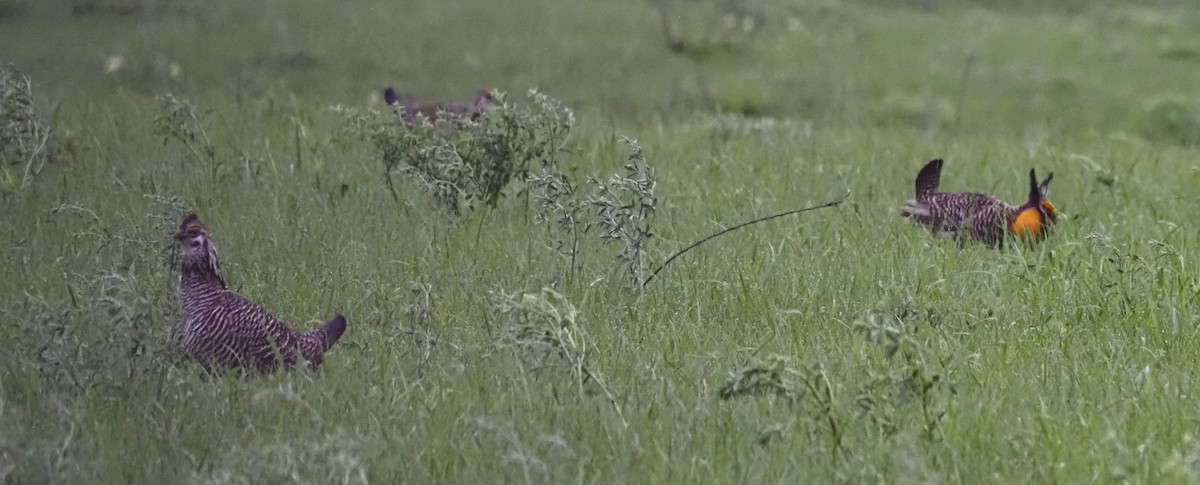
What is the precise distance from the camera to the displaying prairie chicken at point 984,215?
664 cm

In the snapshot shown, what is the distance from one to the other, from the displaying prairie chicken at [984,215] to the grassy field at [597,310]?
0.11 metres

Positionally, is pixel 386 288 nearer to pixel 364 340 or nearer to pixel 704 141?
pixel 364 340

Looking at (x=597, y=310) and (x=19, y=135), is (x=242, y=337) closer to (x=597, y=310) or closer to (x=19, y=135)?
(x=597, y=310)

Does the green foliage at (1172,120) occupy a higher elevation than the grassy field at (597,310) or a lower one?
lower

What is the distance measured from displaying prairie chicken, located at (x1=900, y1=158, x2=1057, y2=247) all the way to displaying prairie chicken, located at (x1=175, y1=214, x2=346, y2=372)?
3.05 m

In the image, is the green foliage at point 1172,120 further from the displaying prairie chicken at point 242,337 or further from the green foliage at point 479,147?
the displaying prairie chicken at point 242,337

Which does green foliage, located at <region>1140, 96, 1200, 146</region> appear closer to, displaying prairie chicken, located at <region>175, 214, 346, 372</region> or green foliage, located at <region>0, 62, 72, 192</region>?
green foliage, located at <region>0, 62, 72, 192</region>

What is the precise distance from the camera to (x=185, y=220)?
5102 millimetres

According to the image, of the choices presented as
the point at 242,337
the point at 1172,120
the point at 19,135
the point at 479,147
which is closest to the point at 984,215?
the point at 479,147

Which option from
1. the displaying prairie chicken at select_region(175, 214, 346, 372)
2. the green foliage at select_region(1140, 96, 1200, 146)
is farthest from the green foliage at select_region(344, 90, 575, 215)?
the green foliage at select_region(1140, 96, 1200, 146)

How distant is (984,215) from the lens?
6777 millimetres

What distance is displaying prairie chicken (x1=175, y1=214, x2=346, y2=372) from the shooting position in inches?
186

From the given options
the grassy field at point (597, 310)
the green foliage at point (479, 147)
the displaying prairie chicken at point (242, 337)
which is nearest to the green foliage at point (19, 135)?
the grassy field at point (597, 310)

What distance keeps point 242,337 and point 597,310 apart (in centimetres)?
136
